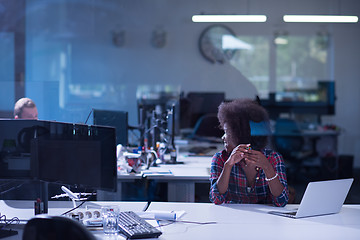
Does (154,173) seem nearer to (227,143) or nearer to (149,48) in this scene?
(227,143)

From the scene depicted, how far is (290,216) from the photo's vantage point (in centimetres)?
237

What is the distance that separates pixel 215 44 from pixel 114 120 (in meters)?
3.79

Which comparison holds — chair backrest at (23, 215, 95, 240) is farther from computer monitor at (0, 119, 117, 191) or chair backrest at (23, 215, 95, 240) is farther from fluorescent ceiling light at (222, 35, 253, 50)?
fluorescent ceiling light at (222, 35, 253, 50)

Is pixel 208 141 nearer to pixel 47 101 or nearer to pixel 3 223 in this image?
pixel 47 101

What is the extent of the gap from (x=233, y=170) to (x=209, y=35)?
4.94m

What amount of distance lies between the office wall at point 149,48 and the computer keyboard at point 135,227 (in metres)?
5.08

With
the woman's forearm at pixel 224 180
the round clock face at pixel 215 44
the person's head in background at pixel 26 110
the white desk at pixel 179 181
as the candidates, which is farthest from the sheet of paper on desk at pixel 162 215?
the round clock face at pixel 215 44

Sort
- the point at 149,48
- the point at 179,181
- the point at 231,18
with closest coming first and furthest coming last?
1. the point at 179,181
2. the point at 231,18
3. the point at 149,48

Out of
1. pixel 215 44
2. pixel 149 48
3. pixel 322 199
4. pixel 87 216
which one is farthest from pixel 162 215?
pixel 215 44

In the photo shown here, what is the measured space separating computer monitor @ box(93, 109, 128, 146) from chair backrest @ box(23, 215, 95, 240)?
7.67ft

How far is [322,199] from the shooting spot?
92.1 inches

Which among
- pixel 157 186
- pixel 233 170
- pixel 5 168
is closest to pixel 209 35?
pixel 157 186

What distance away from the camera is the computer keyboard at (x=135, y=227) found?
200 centimetres

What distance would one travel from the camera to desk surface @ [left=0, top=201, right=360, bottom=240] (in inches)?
80.4
